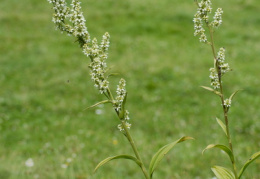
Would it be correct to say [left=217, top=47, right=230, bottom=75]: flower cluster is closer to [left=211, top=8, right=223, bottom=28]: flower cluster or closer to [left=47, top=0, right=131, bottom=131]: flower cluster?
[left=211, top=8, right=223, bottom=28]: flower cluster

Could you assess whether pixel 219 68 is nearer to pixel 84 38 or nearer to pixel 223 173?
pixel 223 173

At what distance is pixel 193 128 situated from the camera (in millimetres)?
9703

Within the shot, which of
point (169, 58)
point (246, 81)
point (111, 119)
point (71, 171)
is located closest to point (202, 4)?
point (71, 171)

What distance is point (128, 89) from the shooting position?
40.9 ft

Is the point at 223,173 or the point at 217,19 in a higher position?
the point at 217,19

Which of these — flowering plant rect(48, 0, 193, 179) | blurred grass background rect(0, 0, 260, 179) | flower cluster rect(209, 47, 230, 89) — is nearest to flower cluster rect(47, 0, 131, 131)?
flowering plant rect(48, 0, 193, 179)

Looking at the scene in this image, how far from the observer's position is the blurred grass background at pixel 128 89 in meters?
7.44

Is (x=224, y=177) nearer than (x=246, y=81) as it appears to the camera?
Yes

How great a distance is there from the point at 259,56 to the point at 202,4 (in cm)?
1281

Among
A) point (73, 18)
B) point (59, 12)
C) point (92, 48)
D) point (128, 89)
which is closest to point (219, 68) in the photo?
point (92, 48)

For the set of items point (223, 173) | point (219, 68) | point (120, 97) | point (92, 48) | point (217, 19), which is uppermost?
point (217, 19)

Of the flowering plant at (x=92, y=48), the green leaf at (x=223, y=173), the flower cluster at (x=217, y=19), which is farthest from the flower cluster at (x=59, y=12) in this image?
the green leaf at (x=223, y=173)

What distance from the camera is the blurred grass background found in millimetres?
7441

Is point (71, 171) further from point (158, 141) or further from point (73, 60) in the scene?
point (73, 60)
